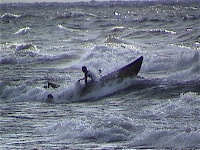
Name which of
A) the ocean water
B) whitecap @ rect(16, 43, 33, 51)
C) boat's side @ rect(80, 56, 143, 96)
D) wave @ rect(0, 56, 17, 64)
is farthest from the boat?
whitecap @ rect(16, 43, 33, 51)

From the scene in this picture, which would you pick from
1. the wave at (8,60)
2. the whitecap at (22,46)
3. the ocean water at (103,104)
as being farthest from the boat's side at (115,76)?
the whitecap at (22,46)

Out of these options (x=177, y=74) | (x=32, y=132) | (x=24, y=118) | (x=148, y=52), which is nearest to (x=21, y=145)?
(x=32, y=132)

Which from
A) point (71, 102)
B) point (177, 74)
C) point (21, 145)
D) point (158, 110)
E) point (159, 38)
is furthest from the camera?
point (159, 38)

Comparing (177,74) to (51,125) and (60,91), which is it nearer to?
(60,91)

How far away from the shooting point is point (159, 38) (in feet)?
117

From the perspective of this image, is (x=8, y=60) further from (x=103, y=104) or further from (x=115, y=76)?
(x=103, y=104)

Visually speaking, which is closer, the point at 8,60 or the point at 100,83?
the point at 100,83

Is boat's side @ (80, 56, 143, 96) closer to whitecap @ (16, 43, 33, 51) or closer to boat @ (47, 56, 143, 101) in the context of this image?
boat @ (47, 56, 143, 101)

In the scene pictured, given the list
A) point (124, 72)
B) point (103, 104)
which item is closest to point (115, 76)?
point (124, 72)

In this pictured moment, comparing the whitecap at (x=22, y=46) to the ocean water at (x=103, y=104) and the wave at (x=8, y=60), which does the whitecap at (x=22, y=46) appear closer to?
the ocean water at (x=103, y=104)

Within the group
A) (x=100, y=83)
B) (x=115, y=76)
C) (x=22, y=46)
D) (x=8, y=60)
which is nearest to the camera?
(x=100, y=83)

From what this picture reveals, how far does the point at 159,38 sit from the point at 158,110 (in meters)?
23.4

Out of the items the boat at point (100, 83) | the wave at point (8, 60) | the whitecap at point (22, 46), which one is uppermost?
the boat at point (100, 83)

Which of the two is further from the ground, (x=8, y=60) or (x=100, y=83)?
(x=100, y=83)
